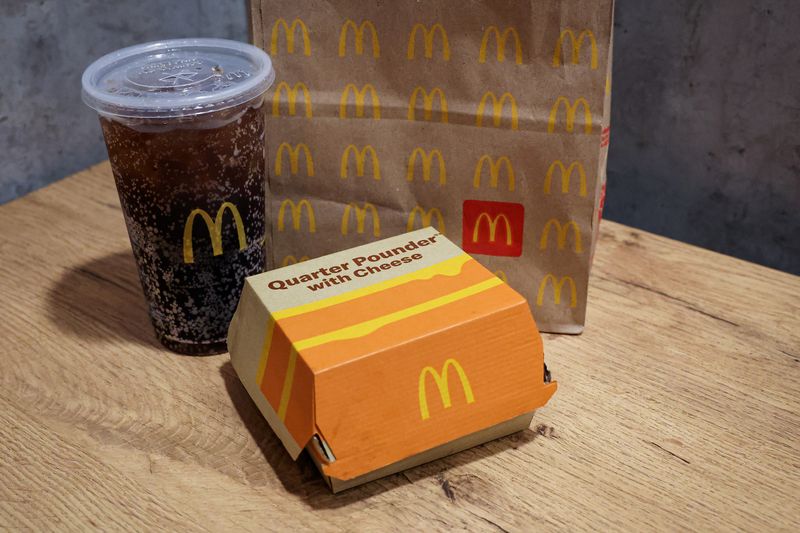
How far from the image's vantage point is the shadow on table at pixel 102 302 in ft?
2.85

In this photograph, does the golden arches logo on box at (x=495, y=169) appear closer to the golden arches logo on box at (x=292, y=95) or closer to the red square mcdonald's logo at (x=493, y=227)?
the red square mcdonald's logo at (x=493, y=227)

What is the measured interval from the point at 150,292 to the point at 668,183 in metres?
0.79

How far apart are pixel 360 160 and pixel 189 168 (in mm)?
196

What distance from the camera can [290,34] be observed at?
0.80 metres

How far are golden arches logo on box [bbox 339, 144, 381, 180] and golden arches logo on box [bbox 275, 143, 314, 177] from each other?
0.12ft

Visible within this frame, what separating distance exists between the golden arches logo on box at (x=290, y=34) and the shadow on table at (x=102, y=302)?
34 centimetres

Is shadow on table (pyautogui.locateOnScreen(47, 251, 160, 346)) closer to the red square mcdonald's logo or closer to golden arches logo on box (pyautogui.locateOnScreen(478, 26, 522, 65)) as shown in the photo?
the red square mcdonald's logo

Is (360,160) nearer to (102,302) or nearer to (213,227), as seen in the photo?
(213,227)

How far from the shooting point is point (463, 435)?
666 millimetres

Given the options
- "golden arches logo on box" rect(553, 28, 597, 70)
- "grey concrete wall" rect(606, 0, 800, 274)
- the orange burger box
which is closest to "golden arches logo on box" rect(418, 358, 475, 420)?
the orange burger box

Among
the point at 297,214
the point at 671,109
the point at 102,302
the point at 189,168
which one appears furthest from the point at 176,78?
the point at 671,109

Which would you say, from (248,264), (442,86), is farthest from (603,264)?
(248,264)

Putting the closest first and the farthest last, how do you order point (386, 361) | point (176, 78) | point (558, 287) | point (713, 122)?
1. point (386, 361)
2. point (176, 78)
3. point (558, 287)
4. point (713, 122)

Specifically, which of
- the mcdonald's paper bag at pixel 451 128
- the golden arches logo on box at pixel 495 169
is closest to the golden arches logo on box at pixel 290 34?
the mcdonald's paper bag at pixel 451 128
